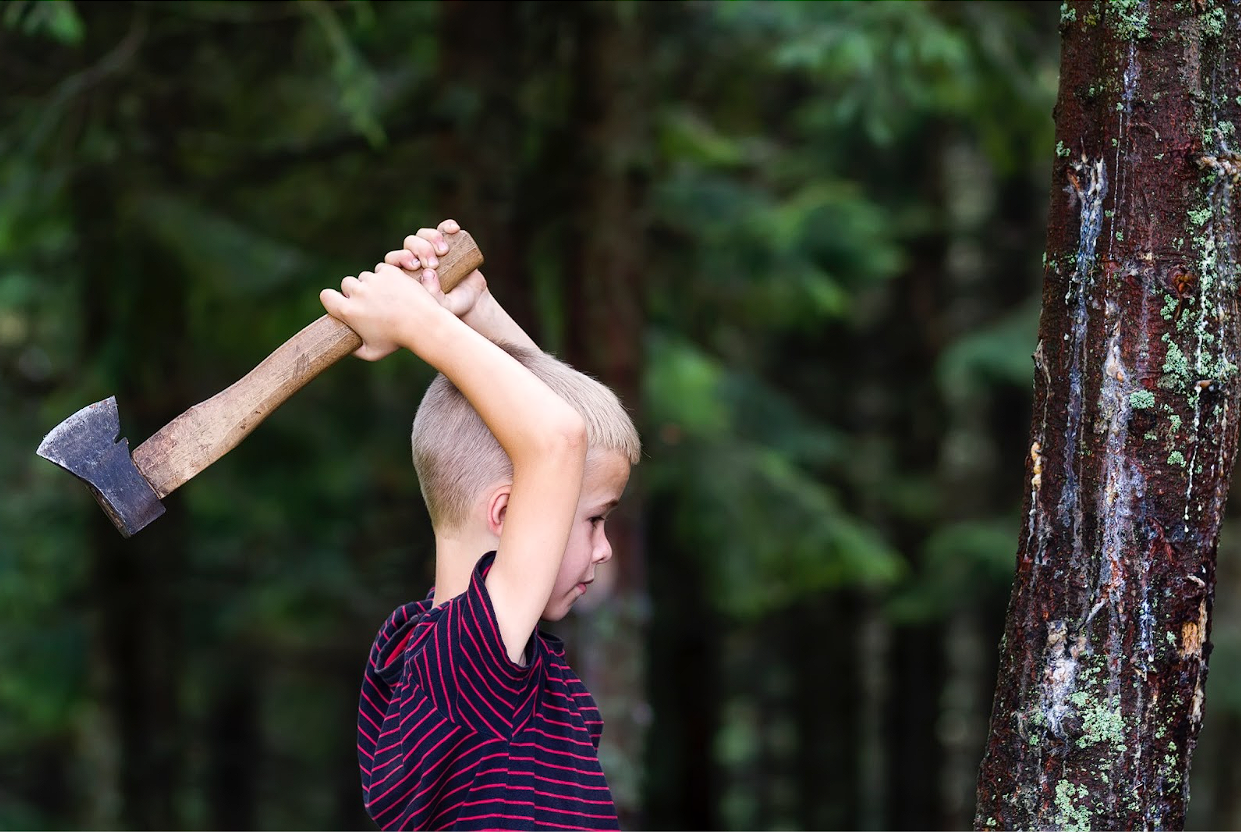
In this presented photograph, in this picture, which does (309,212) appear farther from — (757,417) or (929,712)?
(929,712)

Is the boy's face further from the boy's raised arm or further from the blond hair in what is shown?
the boy's raised arm

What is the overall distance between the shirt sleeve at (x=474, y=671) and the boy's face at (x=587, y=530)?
0.17 m

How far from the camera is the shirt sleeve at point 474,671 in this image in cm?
188

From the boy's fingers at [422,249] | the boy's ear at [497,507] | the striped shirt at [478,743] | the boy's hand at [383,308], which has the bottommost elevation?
the striped shirt at [478,743]

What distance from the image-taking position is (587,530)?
82.5 inches

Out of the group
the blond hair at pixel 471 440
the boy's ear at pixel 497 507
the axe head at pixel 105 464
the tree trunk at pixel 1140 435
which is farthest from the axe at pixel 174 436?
the tree trunk at pixel 1140 435

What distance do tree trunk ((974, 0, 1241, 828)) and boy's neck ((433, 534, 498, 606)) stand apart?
3.23 ft

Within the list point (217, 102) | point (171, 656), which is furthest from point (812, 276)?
point (171, 656)

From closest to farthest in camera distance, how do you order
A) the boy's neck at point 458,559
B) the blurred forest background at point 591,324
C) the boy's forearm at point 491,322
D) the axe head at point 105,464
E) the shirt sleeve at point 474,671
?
the shirt sleeve at point 474,671 → the axe head at point 105,464 → the boy's neck at point 458,559 → the boy's forearm at point 491,322 → the blurred forest background at point 591,324

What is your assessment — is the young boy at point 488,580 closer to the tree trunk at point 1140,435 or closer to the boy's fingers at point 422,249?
the boy's fingers at point 422,249

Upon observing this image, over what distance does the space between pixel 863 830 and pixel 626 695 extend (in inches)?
434

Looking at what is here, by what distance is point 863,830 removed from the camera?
1606cm

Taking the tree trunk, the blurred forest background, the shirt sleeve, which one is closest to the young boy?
the shirt sleeve

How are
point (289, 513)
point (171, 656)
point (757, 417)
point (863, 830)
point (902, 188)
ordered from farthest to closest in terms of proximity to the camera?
point (863, 830)
point (902, 188)
point (757, 417)
point (289, 513)
point (171, 656)
